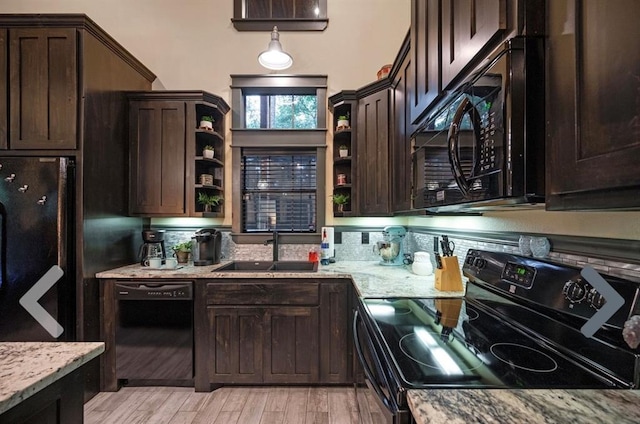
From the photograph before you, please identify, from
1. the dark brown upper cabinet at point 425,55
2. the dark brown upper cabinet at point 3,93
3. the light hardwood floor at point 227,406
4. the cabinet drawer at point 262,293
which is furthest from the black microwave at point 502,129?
the dark brown upper cabinet at point 3,93

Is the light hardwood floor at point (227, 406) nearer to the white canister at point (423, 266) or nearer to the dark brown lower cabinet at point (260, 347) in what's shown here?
the dark brown lower cabinet at point (260, 347)

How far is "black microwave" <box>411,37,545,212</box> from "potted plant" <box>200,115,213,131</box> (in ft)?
7.32

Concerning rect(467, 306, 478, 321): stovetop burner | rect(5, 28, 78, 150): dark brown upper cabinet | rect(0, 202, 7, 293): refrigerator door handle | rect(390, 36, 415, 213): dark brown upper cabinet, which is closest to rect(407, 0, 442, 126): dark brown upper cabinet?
rect(390, 36, 415, 213): dark brown upper cabinet

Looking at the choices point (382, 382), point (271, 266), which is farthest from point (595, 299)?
point (271, 266)

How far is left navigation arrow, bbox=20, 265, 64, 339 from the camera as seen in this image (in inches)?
77.0

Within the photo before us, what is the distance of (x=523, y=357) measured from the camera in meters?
0.86

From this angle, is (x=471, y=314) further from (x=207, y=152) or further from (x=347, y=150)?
(x=207, y=152)

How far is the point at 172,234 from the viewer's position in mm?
2832

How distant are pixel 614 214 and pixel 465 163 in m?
0.46

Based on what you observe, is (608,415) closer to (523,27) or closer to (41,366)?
(523,27)

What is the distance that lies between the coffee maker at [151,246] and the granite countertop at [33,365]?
173 cm

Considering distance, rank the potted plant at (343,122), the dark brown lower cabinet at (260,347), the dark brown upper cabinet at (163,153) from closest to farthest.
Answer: the dark brown lower cabinet at (260,347), the dark brown upper cabinet at (163,153), the potted plant at (343,122)

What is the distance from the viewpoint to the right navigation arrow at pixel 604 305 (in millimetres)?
756

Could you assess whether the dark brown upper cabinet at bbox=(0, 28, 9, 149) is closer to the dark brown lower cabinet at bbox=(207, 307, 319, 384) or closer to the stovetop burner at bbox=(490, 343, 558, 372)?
the dark brown lower cabinet at bbox=(207, 307, 319, 384)
